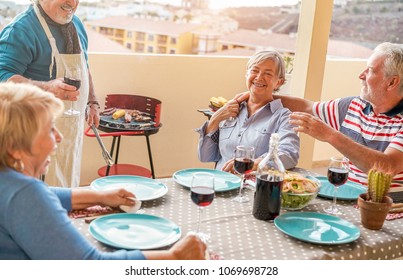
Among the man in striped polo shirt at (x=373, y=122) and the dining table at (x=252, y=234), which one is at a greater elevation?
the man in striped polo shirt at (x=373, y=122)

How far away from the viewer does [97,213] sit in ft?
5.95

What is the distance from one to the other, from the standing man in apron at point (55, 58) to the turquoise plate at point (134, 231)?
3.95 feet

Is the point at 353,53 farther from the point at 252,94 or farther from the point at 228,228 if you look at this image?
the point at 228,228

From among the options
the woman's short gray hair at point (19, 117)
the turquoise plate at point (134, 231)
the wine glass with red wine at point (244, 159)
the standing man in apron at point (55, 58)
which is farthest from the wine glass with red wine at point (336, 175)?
the standing man in apron at point (55, 58)

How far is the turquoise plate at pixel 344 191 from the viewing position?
215 centimetres

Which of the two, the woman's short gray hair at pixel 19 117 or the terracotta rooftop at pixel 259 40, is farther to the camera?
the terracotta rooftop at pixel 259 40

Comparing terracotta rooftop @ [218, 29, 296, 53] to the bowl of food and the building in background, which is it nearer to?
the building in background

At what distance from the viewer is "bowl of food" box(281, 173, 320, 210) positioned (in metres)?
1.98

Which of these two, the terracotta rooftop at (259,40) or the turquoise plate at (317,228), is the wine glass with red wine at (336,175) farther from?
the terracotta rooftop at (259,40)

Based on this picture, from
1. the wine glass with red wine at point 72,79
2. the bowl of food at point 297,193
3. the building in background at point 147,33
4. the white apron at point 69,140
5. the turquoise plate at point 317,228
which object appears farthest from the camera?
the building in background at point 147,33

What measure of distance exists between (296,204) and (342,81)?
13.0ft

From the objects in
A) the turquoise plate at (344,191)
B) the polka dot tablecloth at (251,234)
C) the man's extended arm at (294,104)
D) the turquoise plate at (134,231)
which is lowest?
the polka dot tablecloth at (251,234)

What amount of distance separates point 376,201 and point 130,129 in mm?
2197

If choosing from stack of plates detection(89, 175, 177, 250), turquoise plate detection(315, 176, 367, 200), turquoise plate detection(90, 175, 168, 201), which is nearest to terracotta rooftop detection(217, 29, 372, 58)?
turquoise plate detection(315, 176, 367, 200)
